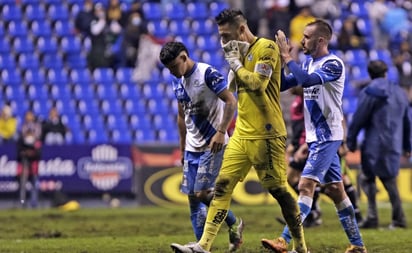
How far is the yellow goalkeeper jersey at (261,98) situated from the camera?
9.23 meters

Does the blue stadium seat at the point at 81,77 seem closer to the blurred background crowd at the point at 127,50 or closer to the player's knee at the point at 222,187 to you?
the blurred background crowd at the point at 127,50

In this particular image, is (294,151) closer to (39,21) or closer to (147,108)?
(147,108)

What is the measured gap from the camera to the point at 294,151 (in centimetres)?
1476

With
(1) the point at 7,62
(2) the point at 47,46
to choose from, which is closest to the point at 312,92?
(2) the point at 47,46

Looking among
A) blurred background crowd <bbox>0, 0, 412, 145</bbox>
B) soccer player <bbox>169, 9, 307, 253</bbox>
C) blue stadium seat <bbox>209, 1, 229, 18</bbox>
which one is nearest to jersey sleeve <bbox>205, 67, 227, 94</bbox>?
soccer player <bbox>169, 9, 307, 253</bbox>

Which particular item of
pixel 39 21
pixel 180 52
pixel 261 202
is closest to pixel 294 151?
pixel 180 52

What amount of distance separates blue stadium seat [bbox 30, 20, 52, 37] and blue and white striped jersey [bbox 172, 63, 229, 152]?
759 inches

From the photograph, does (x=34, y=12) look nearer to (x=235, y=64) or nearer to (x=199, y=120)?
(x=199, y=120)

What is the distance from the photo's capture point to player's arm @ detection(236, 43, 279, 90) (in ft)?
29.7

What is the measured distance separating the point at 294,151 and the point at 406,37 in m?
14.7

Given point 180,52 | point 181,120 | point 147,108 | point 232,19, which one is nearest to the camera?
point 232,19

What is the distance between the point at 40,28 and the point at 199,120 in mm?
19801

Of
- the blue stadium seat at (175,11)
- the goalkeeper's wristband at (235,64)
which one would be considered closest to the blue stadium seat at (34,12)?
the blue stadium seat at (175,11)

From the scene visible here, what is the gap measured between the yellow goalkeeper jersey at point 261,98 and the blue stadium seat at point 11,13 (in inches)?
844
